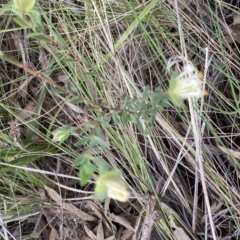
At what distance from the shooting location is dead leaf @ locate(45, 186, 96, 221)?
1.19 meters

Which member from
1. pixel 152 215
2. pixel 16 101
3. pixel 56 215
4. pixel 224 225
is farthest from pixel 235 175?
pixel 16 101

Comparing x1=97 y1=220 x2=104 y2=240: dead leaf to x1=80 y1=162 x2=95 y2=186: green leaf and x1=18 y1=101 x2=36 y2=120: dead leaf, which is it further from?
x1=80 y1=162 x2=95 y2=186: green leaf

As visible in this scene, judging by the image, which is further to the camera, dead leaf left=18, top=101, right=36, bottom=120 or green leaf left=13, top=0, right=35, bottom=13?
dead leaf left=18, top=101, right=36, bottom=120

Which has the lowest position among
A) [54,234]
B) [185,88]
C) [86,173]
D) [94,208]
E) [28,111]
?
[54,234]

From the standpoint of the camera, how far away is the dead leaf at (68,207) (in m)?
1.19

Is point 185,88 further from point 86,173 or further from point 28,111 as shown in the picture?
point 28,111

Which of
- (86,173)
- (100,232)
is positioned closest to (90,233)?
(100,232)

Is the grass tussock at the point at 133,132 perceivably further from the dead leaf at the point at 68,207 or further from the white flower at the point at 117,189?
the white flower at the point at 117,189

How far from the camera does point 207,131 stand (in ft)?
3.64

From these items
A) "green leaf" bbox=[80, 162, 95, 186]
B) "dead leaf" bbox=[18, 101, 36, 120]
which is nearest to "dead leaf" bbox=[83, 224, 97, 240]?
"dead leaf" bbox=[18, 101, 36, 120]

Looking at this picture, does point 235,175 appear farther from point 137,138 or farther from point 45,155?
point 45,155

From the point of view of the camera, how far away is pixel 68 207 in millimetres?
1193

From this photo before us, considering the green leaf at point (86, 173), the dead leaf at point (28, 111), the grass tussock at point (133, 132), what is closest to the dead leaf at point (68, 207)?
the grass tussock at point (133, 132)

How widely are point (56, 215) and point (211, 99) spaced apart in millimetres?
557
